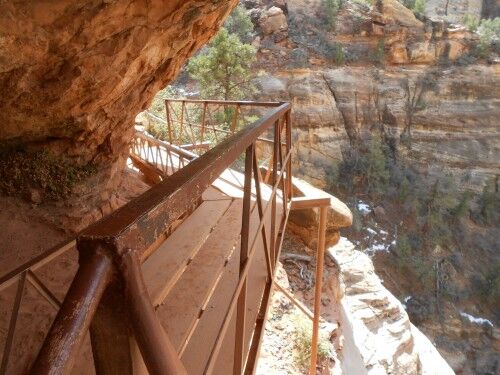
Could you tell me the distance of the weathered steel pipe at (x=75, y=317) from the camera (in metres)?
0.48

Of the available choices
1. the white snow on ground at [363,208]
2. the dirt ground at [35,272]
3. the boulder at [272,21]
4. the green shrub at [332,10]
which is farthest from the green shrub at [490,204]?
the dirt ground at [35,272]

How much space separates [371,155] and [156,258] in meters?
18.8

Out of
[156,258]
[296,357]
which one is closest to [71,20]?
[156,258]

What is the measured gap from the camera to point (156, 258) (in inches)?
106

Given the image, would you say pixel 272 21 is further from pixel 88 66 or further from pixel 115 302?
pixel 115 302

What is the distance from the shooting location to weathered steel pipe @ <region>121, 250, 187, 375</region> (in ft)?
1.88

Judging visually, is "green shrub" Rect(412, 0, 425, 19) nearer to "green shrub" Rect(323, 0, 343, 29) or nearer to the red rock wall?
"green shrub" Rect(323, 0, 343, 29)

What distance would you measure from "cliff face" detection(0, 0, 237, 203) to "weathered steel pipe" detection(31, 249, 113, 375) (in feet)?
8.11

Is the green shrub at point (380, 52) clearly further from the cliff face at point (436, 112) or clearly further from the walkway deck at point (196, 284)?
the walkway deck at point (196, 284)

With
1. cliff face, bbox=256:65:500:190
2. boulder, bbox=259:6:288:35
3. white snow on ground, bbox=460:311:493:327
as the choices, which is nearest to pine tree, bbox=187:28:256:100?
boulder, bbox=259:6:288:35

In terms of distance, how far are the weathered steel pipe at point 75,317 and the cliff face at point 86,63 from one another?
2.47 meters

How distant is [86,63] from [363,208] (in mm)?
18327

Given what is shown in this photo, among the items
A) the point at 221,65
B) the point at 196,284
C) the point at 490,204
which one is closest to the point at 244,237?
the point at 196,284

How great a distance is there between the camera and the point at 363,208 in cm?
1970
